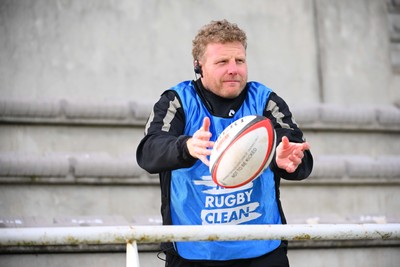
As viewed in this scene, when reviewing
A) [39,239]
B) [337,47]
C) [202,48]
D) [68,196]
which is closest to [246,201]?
[202,48]

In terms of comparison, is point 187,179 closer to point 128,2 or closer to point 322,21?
point 128,2

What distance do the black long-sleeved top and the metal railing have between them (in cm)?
44

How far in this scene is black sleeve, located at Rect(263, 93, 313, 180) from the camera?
3.37 meters

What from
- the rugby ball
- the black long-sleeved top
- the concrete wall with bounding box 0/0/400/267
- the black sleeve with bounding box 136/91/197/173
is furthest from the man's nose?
the concrete wall with bounding box 0/0/400/267

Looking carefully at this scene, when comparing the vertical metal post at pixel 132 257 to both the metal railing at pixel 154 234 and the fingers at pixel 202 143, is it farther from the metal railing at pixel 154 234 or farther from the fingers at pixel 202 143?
the fingers at pixel 202 143

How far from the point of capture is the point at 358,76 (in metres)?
6.10

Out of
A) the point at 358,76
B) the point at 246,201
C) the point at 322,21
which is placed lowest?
the point at 246,201

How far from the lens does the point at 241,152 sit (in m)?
3.05

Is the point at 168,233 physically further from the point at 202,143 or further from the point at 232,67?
the point at 232,67

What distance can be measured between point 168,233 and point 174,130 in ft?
2.52

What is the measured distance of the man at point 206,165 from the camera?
3357mm

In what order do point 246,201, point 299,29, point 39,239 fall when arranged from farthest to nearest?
point 299,29 < point 246,201 < point 39,239

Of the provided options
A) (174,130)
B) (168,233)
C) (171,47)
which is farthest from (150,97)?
(168,233)

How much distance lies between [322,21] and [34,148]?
2.27 metres
